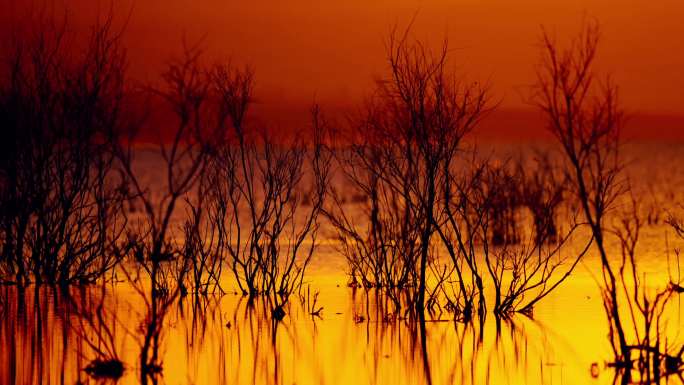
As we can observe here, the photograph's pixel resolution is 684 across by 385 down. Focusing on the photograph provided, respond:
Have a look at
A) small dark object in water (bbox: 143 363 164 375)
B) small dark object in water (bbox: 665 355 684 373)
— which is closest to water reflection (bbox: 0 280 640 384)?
small dark object in water (bbox: 143 363 164 375)

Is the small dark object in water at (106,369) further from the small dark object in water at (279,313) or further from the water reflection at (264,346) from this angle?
the small dark object in water at (279,313)

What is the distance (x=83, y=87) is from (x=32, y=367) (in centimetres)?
513

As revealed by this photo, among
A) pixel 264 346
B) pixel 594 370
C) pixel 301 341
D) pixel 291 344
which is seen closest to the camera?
pixel 594 370

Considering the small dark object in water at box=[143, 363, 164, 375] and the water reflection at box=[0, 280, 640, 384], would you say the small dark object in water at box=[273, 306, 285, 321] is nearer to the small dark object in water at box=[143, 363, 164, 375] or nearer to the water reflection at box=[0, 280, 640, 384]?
the water reflection at box=[0, 280, 640, 384]

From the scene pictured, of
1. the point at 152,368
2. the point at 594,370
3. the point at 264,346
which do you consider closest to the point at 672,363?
the point at 594,370

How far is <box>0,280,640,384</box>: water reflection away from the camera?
7.91 m

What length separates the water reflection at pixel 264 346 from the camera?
7.91 m

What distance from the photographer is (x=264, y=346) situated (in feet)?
30.9

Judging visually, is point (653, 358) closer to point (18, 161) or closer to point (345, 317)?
point (345, 317)

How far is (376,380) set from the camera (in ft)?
26.0

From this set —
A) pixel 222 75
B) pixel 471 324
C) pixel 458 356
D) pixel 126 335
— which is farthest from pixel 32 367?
pixel 222 75

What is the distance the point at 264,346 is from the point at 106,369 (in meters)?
1.90

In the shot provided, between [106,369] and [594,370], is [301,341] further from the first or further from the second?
[594,370]

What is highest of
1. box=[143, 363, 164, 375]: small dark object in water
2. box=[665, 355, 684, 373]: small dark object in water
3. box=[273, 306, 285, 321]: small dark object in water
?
box=[273, 306, 285, 321]: small dark object in water
